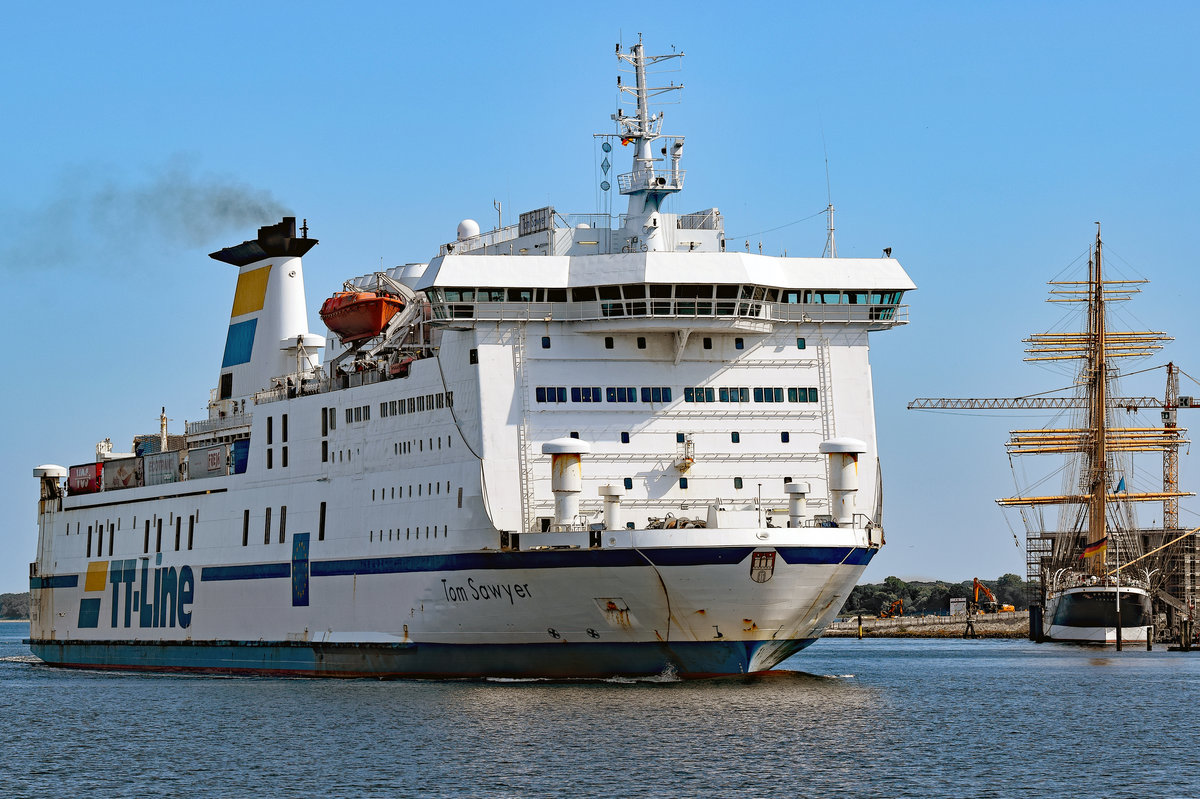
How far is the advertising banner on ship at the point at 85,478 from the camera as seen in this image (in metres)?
60.6

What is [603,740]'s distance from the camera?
31078 millimetres

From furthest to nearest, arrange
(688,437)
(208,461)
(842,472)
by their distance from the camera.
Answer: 1. (208,461)
2. (688,437)
3. (842,472)

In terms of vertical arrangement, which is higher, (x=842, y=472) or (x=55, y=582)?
(x=842, y=472)

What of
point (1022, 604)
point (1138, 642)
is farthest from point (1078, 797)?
point (1022, 604)

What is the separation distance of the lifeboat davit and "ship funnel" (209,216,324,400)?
7.88 meters

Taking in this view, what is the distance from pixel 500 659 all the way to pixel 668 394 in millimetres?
7435

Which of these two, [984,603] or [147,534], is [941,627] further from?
Result: [147,534]

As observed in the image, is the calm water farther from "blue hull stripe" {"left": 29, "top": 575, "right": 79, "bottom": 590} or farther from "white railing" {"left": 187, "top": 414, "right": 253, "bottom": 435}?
"blue hull stripe" {"left": 29, "top": 575, "right": 79, "bottom": 590}

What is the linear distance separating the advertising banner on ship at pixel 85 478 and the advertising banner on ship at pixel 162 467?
12.3ft

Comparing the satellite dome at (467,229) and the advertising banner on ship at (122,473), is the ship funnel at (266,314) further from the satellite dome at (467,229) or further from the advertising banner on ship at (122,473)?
the satellite dome at (467,229)

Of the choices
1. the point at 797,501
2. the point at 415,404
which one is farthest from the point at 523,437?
the point at 797,501

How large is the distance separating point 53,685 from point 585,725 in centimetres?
2391

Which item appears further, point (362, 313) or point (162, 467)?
point (162, 467)

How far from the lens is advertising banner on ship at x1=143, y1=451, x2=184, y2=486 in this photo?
5566cm
